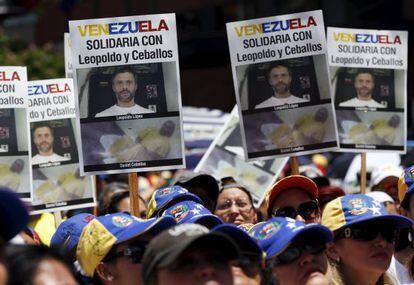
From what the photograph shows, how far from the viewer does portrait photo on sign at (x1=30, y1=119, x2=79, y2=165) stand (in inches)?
337

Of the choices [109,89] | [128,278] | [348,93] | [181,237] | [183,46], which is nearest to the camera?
[181,237]

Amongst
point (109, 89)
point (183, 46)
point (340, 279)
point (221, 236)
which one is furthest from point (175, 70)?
point (183, 46)

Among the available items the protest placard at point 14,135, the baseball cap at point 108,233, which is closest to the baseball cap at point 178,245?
the baseball cap at point 108,233

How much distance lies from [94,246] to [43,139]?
12.8ft

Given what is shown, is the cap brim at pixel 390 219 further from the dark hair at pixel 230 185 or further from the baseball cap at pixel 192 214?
the dark hair at pixel 230 185

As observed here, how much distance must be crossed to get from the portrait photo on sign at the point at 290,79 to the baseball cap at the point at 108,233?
294 centimetres

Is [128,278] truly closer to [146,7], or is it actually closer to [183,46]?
[183,46]

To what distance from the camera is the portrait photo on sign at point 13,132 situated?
775 cm

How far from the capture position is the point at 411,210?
21.5 feet

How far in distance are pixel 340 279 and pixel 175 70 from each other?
2348mm

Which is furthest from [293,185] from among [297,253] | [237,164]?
[237,164]

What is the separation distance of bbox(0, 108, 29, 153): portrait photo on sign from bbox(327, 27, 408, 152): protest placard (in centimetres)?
241

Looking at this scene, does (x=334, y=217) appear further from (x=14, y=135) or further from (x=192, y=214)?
(x=14, y=135)

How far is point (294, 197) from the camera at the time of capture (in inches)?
260
